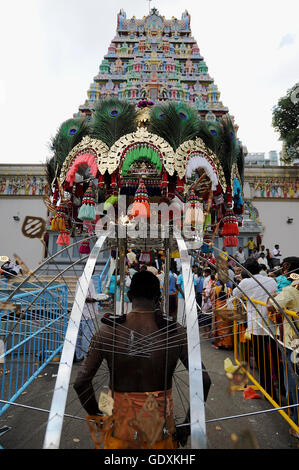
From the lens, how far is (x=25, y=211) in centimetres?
1856

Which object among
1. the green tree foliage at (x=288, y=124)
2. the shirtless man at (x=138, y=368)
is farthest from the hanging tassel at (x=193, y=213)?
the green tree foliage at (x=288, y=124)

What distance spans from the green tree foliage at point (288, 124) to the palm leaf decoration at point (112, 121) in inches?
816

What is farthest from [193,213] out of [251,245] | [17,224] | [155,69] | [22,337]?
[155,69]

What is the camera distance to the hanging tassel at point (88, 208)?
2.67m

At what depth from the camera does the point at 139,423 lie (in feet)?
3.84

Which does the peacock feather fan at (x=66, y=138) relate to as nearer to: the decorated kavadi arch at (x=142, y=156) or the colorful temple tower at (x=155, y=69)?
the decorated kavadi arch at (x=142, y=156)

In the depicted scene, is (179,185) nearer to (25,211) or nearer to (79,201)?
(79,201)

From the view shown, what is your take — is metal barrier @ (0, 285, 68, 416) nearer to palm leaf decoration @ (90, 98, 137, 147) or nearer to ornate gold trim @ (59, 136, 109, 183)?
ornate gold trim @ (59, 136, 109, 183)

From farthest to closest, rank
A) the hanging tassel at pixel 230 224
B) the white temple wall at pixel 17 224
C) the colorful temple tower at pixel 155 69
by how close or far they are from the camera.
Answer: the colorful temple tower at pixel 155 69 → the white temple wall at pixel 17 224 → the hanging tassel at pixel 230 224

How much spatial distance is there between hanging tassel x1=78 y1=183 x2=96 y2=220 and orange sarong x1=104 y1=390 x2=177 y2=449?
5.20ft

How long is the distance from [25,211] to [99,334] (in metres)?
18.9

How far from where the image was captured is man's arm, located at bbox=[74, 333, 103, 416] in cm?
172

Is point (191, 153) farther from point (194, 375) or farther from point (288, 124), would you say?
point (288, 124)

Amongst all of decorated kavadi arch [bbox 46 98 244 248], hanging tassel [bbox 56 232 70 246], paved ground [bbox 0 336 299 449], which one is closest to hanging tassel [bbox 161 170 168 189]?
decorated kavadi arch [bbox 46 98 244 248]
